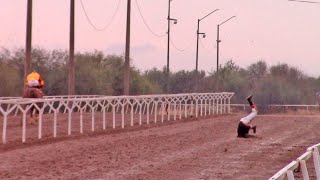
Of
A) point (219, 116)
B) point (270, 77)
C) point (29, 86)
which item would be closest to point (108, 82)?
point (219, 116)

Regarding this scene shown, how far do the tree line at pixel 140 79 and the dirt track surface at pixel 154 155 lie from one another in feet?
103

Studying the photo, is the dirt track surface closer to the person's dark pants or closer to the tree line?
the person's dark pants

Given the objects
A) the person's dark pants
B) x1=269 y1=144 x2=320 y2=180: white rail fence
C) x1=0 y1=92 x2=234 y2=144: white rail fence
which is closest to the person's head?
x1=0 y1=92 x2=234 y2=144: white rail fence

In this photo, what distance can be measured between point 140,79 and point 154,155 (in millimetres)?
66441

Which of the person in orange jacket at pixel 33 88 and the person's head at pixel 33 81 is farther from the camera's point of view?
the person's head at pixel 33 81

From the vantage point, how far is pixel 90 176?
47.3 ft

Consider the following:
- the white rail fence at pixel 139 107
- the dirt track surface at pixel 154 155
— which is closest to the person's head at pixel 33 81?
the white rail fence at pixel 139 107

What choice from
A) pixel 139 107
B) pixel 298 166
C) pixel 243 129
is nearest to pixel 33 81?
pixel 139 107

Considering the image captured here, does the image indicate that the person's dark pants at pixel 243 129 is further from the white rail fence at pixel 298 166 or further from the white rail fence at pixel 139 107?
the white rail fence at pixel 298 166

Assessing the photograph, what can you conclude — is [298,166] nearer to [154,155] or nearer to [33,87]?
[154,155]

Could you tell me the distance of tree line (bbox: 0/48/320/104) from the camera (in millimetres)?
61938

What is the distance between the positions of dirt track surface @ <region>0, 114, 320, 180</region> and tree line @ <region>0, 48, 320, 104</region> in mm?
31250

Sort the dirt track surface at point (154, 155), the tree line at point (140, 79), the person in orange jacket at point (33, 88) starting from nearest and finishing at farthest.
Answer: the dirt track surface at point (154, 155)
the person in orange jacket at point (33, 88)
the tree line at point (140, 79)

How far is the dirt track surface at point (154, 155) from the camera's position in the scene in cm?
1523
